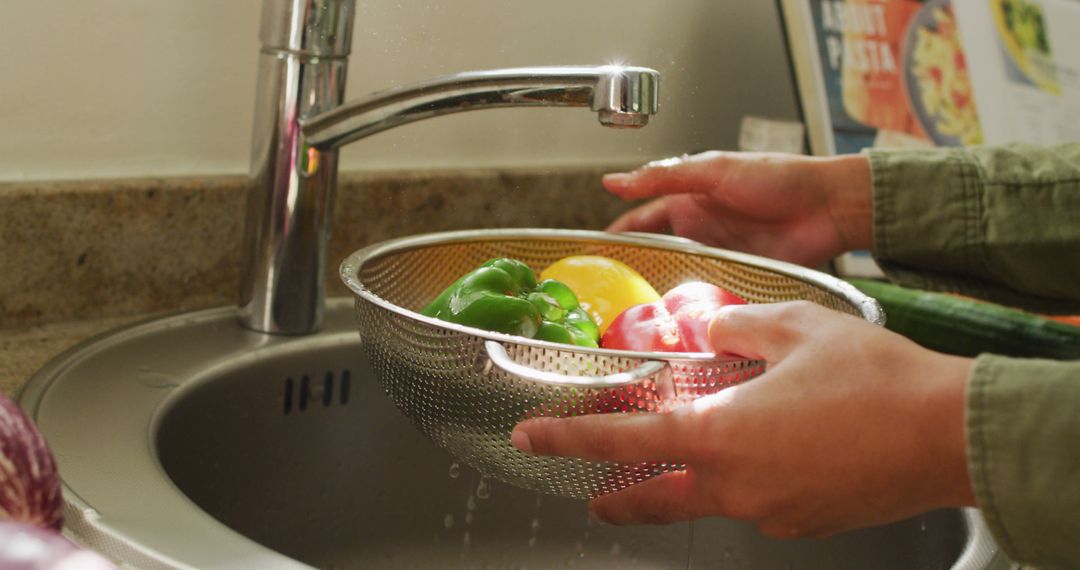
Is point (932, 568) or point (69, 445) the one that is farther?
point (932, 568)

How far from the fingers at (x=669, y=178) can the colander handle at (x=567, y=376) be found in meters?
0.39

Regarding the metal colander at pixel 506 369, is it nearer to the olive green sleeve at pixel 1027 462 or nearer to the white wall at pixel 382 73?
the olive green sleeve at pixel 1027 462

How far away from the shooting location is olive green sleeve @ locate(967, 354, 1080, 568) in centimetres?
53

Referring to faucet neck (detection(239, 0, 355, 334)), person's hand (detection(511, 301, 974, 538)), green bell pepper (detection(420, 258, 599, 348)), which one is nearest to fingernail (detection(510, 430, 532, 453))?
person's hand (detection(511, 301, 974, 538))

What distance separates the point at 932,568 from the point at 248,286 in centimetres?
55

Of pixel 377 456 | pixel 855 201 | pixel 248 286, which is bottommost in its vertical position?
pixel 377 456

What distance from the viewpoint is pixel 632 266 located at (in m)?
0.86

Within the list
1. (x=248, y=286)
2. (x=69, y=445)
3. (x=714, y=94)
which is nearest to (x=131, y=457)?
(x=69, y=445)

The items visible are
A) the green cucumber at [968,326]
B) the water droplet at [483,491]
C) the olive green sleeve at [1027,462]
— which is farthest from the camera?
the green cucumber at [968,326]

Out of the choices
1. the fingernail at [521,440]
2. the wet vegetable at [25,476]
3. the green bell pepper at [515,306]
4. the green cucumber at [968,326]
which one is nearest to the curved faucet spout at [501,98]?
the green bell pepper at [515,306]

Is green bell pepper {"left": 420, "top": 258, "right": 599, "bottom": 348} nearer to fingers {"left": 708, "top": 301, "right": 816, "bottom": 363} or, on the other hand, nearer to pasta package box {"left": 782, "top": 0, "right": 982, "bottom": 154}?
fingers {"left": 708, "top": 301, "right": 816, "bottom": 363}

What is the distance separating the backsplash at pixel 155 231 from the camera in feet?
2.73

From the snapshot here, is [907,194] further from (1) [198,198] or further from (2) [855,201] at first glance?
(1) [198,198]

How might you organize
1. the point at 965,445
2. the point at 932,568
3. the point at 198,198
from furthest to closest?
the point at 198,198, the point at 932,568, the point at 965,445
